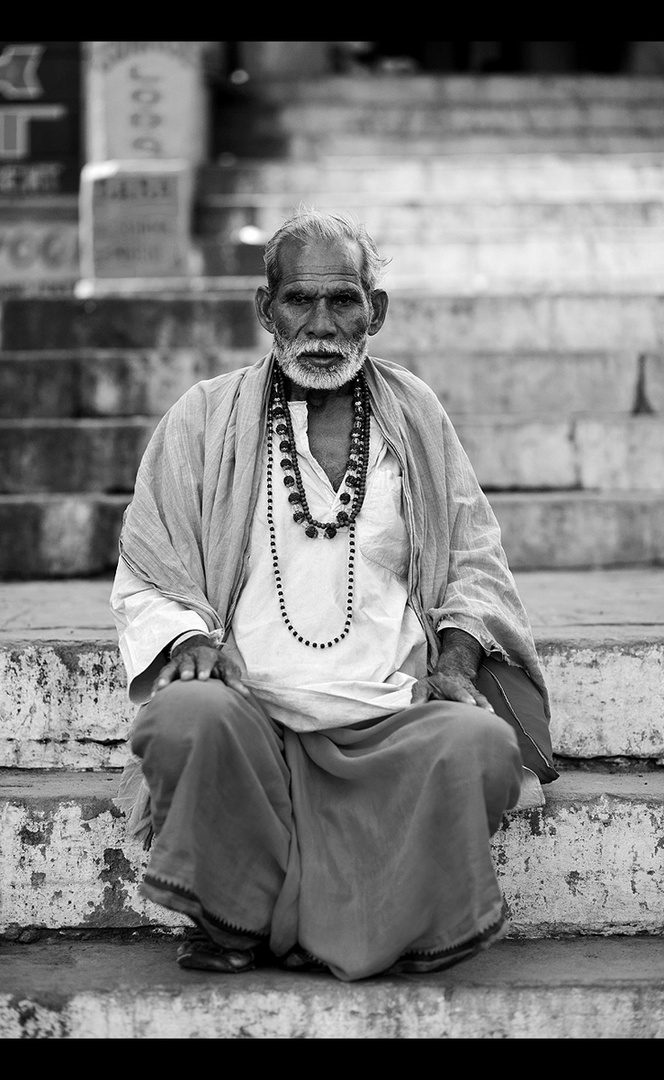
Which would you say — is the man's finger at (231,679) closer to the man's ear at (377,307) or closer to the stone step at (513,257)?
the man's ear at (377,307)

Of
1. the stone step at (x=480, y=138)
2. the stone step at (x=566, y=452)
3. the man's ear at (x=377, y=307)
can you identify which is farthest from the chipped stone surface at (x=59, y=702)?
the stone step at (x=480, y=138)

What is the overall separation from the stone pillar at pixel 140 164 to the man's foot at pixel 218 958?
14.1ft

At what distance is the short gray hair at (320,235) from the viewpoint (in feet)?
9.71

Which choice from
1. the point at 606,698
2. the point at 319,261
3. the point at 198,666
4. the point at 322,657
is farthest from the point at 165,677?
the point at 606,698

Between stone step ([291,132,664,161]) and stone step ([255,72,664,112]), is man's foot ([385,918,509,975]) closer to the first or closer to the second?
stone step ([291,132,664,161])

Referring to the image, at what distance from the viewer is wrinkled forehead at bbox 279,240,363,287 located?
9.68 ft

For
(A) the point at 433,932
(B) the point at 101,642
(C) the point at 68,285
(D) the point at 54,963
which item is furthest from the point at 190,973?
(C) the point at 68,285

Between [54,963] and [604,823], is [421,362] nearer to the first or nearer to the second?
[604,823]

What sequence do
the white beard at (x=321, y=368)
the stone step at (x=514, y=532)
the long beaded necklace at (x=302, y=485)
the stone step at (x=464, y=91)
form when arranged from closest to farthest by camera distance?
the long beaded necklace at (x=302, y=485) → the white beard at (x=321, y=368) → the stone step at (x=514, y=532) → the stone step at (x=464, y=91)

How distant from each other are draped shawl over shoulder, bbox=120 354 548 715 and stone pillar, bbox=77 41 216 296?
3576 millimetres

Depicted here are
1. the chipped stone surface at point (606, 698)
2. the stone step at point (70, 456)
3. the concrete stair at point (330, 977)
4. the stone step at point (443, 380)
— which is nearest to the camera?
the concrete stair at point (330, 977)

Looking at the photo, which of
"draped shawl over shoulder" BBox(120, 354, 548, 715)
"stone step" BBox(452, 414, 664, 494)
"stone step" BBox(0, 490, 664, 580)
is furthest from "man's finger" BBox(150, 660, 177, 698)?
"stone step" BBox(452, 414, 664, 494)

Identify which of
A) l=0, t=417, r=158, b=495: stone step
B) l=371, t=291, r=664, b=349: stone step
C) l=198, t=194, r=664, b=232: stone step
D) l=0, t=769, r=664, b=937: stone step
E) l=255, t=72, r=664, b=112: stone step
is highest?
l=255, t=72, r=664, b=112: stone step
